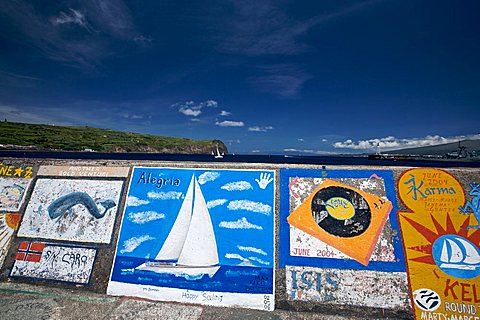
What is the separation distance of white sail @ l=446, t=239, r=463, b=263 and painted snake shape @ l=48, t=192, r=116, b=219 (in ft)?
39.7

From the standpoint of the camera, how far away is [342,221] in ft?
27.3

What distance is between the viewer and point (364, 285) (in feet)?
24.5

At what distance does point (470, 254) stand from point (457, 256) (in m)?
0.40

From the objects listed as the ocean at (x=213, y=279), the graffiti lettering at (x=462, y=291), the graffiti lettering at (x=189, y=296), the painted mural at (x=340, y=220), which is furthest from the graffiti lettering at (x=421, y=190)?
the graffiti lettering at (x=189, y=296)

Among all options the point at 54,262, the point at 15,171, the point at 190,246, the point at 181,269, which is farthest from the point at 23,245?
the point at 190,246

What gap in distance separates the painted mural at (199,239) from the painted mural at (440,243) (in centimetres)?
459

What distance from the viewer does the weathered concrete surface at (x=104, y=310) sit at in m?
7.16

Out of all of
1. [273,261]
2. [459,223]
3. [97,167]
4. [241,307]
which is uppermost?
[97,167]

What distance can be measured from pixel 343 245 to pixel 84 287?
9.26m

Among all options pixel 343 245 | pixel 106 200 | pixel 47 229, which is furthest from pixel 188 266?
pixel 47 229

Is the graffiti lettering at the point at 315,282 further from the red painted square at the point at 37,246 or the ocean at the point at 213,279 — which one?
the red painted square at the point at 37,246

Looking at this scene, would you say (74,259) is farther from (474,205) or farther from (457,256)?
(474,205)

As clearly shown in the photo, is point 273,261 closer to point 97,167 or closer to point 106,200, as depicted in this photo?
point 106,200

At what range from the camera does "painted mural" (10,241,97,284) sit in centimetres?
876
